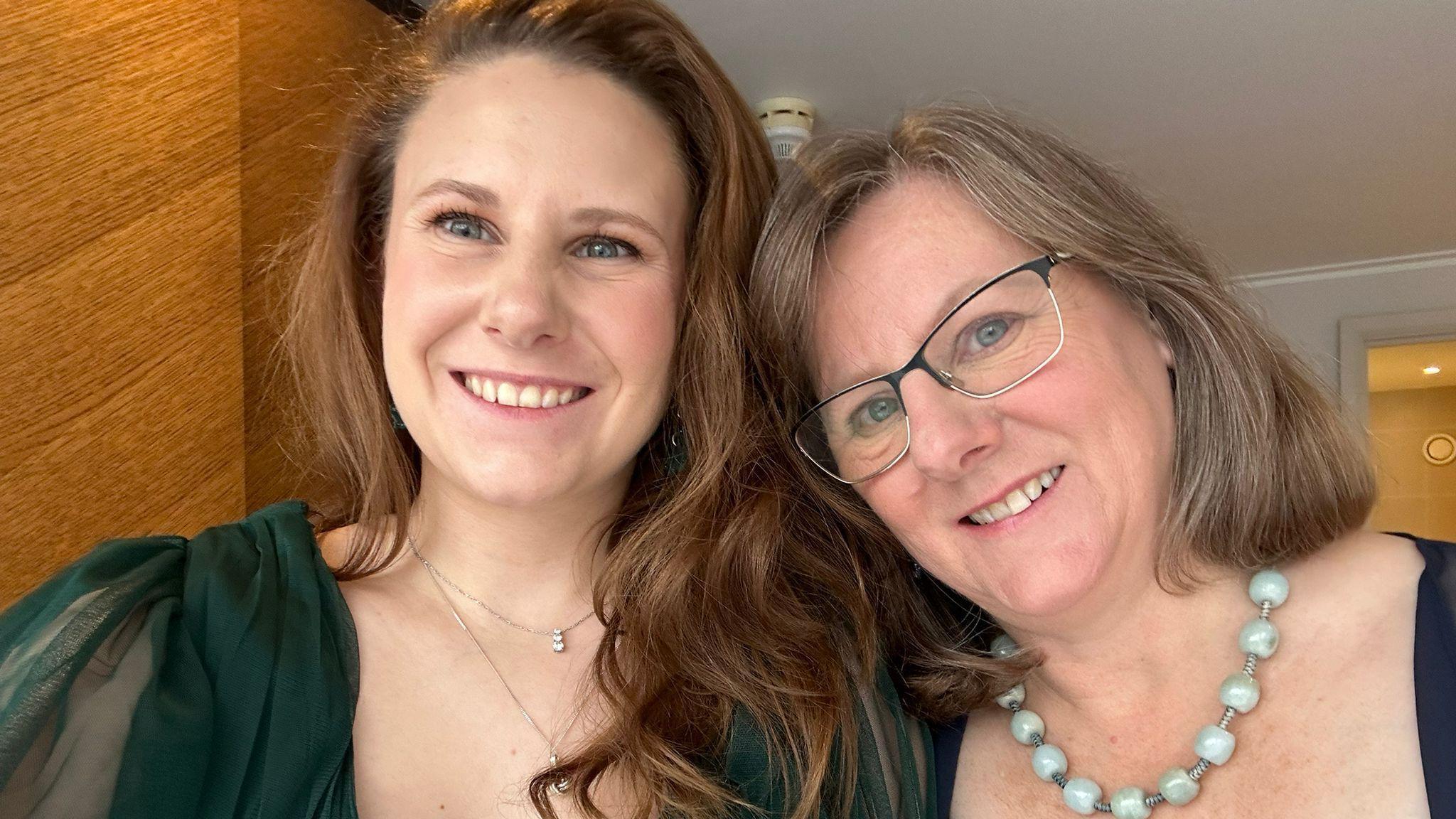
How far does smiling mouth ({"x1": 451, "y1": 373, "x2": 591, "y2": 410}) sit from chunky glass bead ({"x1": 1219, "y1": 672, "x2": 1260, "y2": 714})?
896 millimetres

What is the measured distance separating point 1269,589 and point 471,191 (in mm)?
1131

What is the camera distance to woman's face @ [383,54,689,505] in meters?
1.29

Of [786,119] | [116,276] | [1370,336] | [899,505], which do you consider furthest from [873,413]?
[1370,336]

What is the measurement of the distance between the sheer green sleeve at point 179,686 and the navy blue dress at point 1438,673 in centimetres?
117

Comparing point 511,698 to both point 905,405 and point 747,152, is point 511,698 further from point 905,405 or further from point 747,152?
point 747,152

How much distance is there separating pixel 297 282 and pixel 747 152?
2.55 ft

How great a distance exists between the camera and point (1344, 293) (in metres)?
6.11

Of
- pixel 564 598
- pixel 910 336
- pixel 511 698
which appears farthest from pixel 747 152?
pixel 511 698

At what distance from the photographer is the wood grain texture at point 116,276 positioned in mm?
1701

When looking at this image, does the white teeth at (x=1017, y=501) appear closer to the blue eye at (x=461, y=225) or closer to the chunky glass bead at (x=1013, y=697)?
the chunky glass bead at (x=1013, y=697)

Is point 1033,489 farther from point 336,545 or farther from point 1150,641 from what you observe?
point 336,545

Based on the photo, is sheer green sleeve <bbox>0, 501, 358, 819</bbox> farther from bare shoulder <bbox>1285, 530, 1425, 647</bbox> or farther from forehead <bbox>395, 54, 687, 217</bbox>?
bare shoulder <bbox>1285, 530, 1425, 647</bbox>

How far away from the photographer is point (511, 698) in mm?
1349

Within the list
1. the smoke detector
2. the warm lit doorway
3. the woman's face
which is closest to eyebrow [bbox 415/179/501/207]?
the woman's face
